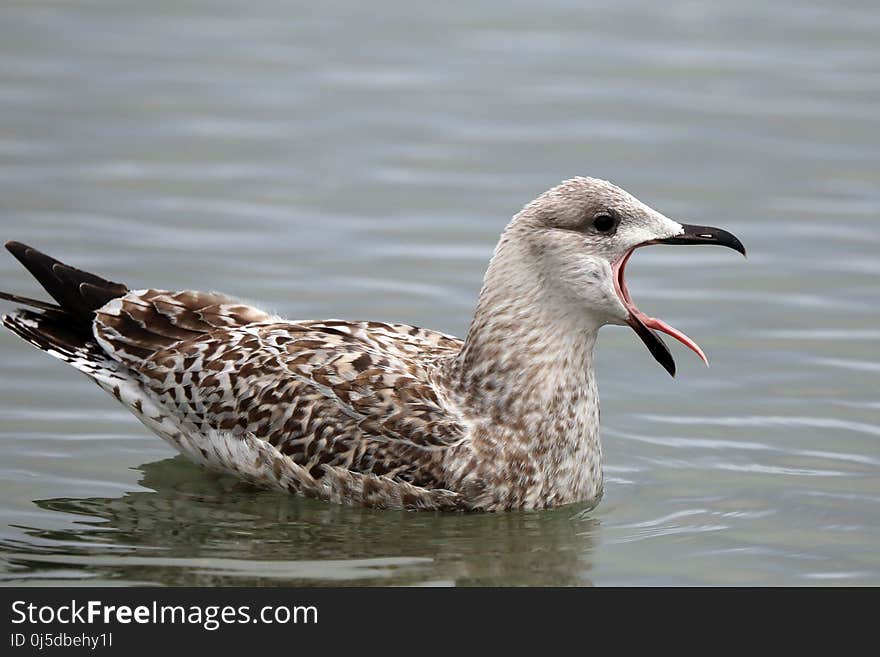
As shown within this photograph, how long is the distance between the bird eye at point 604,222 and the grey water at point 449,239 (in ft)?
4.66

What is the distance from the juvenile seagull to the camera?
938 centimetres

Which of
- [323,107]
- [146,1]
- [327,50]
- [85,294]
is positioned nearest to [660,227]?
[85,294]

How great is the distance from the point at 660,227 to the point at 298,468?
214 cm

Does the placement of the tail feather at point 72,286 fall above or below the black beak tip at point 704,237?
below

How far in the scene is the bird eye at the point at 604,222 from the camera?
30.6 ft

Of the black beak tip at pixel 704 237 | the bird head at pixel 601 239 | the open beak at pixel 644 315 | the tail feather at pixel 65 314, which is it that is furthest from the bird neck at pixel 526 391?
the tail feather at pixel 65 314

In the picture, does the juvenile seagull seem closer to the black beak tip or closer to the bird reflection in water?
the black beak tip

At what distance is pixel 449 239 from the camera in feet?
42.5

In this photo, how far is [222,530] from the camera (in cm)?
948

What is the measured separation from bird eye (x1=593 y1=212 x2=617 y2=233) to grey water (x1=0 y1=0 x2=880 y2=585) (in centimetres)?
142

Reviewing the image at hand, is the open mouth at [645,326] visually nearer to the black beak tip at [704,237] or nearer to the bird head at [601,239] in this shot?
the bird head at [601,239]

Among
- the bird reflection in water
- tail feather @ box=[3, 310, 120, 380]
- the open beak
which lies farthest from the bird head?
tail feather @ box=[3, 310, 120, 380]

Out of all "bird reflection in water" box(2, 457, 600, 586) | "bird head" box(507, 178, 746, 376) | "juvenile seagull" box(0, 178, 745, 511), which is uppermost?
"bird head" box(507, 178, 746, 376)

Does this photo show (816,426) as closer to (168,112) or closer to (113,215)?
(113,215)
